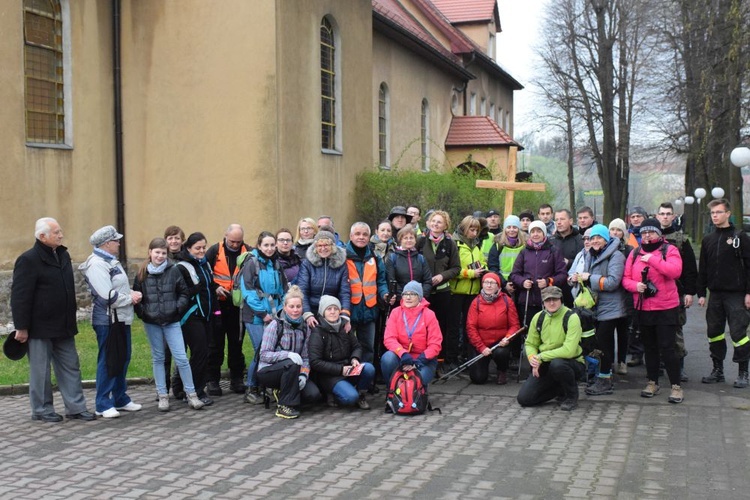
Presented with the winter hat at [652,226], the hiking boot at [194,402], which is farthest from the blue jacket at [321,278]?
the winter hat at [652,226]

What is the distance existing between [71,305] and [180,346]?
1154 millimetres

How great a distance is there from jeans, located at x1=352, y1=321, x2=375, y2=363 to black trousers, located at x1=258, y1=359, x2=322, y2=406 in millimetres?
1066

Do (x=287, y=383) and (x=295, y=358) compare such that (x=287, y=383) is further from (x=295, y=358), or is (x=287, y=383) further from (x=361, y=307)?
(x=361, y=307)

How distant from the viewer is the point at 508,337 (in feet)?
33.6

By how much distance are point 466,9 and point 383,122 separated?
1734cm

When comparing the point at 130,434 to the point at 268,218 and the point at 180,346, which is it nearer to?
the point at 180,346

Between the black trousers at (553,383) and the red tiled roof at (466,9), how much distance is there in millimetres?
33233

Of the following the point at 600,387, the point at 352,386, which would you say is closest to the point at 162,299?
the point at 352,386

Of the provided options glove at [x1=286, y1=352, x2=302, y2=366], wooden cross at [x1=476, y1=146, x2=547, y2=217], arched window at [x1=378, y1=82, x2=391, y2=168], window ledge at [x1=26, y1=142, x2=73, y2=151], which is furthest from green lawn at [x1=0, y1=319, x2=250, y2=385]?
arched window at [x1=378, y1=82, x2=391, y2=168]

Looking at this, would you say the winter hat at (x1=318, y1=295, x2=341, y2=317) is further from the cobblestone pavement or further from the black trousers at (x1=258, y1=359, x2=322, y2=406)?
the cobblestone pavement

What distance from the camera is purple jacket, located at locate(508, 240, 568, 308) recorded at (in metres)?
10.3

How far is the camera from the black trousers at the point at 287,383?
8.88 m

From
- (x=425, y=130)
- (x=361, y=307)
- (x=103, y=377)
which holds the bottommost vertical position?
(x=103, y=377)

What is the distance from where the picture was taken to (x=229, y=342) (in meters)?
10.4
